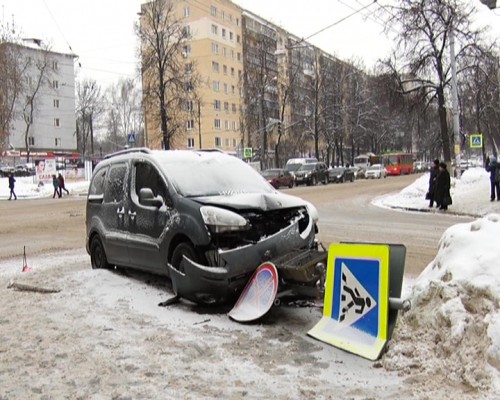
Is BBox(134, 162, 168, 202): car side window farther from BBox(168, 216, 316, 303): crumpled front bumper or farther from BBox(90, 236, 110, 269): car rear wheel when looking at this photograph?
BBox(90, 236, 110, 269): car rear wheel

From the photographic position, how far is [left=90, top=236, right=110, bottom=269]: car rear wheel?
7.99 metres

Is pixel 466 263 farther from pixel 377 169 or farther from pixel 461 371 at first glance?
pixel 377 169

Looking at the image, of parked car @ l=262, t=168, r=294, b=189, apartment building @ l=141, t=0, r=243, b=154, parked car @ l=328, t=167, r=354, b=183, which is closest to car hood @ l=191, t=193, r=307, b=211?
parked car @ l=262, t=168, r=294, b=189

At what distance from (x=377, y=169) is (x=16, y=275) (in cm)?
5687

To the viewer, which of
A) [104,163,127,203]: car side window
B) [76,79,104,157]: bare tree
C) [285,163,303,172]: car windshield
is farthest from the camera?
[76,79,104,157]: bare tree

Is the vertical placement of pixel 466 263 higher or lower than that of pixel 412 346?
higher

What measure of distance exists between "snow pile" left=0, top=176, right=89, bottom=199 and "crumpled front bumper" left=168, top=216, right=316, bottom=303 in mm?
35621

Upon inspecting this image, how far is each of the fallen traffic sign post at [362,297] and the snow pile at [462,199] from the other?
46.7 ft

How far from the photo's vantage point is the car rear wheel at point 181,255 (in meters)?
5.85

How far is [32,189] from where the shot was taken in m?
41.8

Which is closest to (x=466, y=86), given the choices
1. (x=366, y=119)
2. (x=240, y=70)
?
(x=366, y=119)

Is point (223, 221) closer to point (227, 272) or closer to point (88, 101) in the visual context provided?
point (227, 272)

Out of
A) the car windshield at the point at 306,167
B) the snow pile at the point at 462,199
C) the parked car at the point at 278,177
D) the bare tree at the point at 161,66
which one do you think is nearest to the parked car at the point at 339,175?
the car windshield at the point at 306,167

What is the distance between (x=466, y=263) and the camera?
14.5 ft
